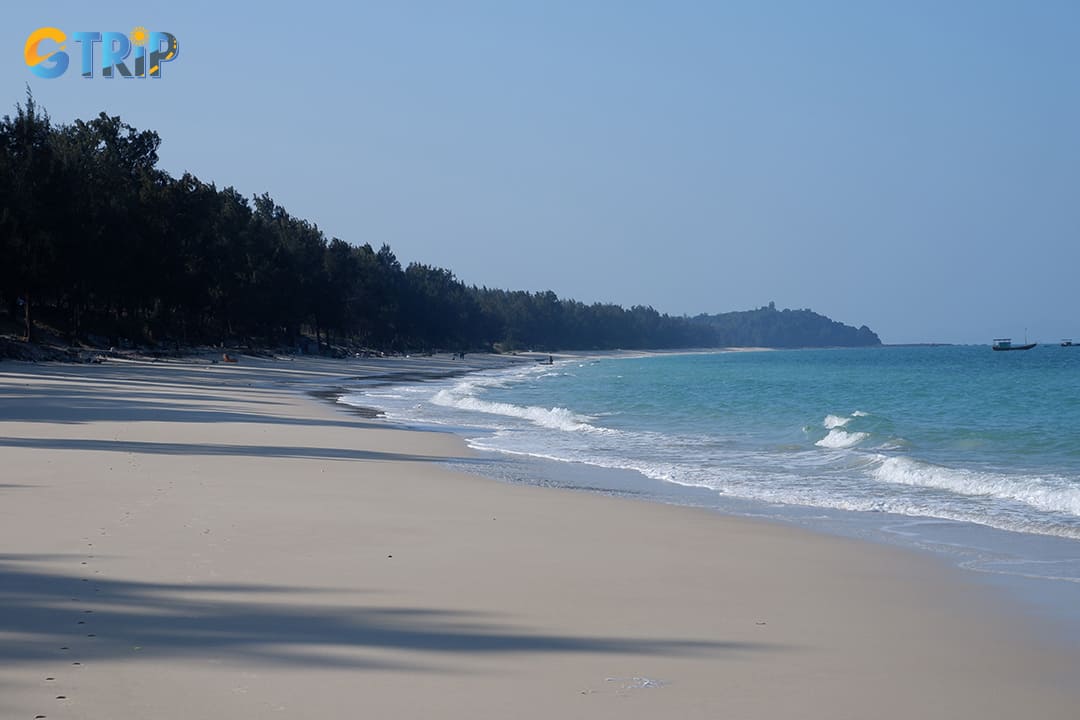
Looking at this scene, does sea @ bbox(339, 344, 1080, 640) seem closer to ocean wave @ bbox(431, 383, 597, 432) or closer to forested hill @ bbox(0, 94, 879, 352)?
ocean wave @ bbox(431, 383, 597, 432)

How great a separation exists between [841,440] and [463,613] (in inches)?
753

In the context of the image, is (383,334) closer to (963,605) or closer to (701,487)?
(701,487)

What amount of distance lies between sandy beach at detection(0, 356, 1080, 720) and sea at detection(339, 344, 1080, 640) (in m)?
1.33

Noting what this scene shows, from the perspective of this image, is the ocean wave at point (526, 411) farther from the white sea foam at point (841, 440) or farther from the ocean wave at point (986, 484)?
the ocean wave at point (986, 484)

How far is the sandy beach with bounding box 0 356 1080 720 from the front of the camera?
207 inches

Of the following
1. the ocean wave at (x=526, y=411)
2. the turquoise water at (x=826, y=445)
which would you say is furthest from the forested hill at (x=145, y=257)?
the ocean wave at (x=526, y=411)

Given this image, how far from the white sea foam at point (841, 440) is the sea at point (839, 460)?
1.9 inches

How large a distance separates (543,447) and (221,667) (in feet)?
56.9

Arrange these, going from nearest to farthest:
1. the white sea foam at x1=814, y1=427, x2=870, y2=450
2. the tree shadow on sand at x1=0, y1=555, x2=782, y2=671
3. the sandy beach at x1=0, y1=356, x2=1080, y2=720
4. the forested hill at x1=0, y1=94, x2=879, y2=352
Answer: the sandy beach at x1=0, y1=356, x2=1080, y2=720, the tree shadow on sand at x1=0, y1=555, x2=782, y2=671, the white sea foam at x1=814, y1=427, x2=870, y2=450, the forested hill at x1=0, y1=94, x2=879, y2=352

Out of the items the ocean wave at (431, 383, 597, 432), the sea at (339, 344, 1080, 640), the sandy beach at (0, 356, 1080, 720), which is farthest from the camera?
the ocean wave at (431, 383, 597, 432)

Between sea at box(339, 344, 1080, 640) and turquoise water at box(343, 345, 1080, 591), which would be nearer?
sea at box(339, 344, 1080, 640)

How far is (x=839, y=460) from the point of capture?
20.7m

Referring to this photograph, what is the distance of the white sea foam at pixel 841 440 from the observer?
79.0 feet

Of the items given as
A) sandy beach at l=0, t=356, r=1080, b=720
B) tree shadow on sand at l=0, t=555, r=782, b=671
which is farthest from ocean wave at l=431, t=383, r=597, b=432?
tree shadow on sand at l=0, t=555, r=782, b=671
